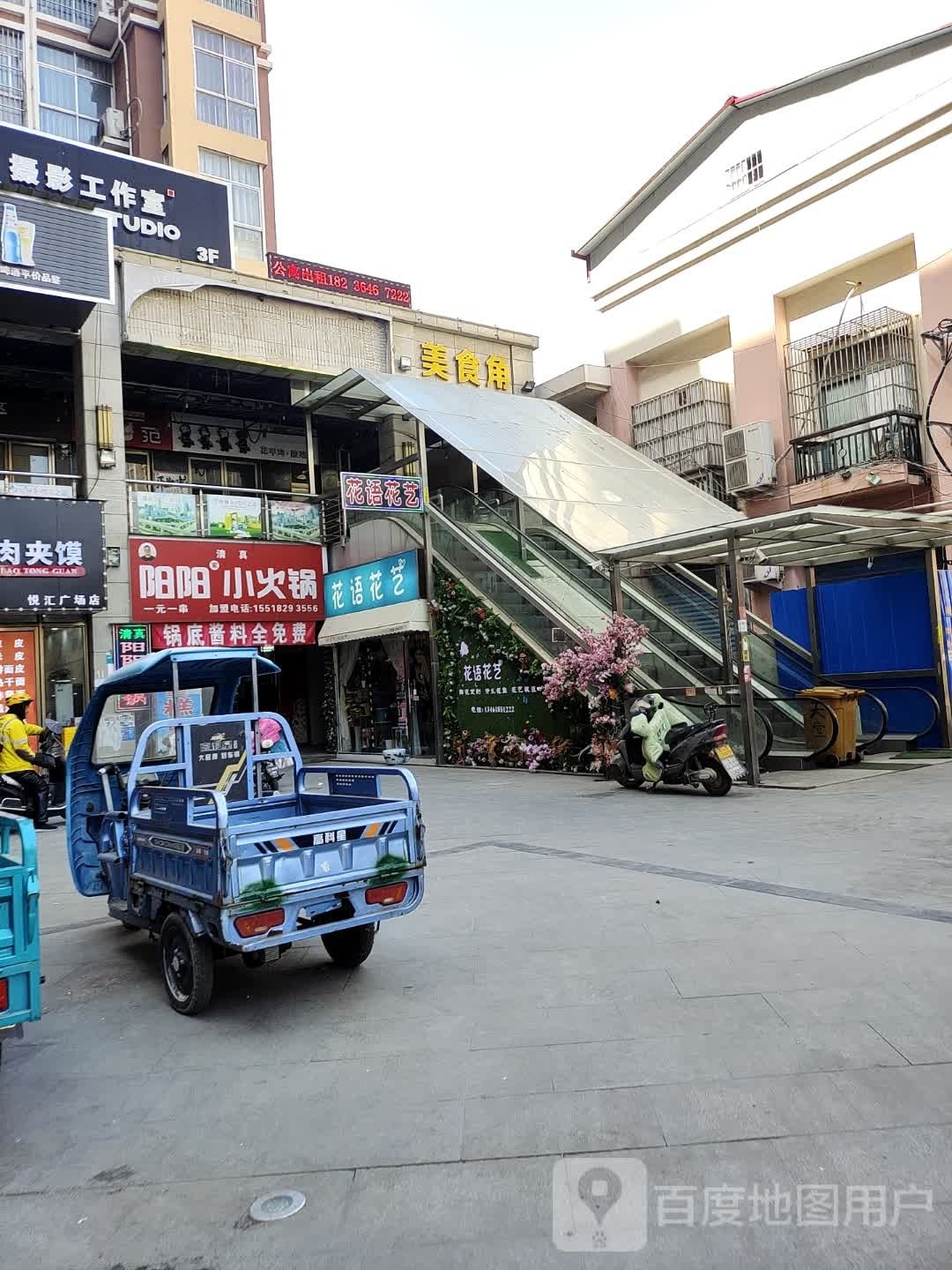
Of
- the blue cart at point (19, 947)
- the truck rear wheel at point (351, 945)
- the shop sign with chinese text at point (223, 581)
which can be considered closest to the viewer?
the blue cart at point (19, 947)

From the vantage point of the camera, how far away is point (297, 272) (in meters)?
21.1

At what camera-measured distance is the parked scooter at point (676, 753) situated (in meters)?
10.6

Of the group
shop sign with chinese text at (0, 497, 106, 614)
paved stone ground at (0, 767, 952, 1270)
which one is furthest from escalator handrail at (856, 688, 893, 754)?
shop sign with chinese text at (0, 497, 106, 614)

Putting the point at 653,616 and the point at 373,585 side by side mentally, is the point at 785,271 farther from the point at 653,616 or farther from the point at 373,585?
the point at 373,585

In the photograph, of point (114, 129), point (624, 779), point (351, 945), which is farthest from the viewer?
point (114, 129)

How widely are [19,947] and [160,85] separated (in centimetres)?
2818

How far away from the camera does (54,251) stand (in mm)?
15727

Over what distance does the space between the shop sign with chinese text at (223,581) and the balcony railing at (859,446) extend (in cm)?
961

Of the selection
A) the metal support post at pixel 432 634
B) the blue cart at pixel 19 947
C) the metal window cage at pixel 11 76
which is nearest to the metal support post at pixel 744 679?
the metal support post at pixel 432 634

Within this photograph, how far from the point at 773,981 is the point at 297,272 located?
20.0m

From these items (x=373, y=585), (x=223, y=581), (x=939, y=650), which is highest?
(x=223, y=581)

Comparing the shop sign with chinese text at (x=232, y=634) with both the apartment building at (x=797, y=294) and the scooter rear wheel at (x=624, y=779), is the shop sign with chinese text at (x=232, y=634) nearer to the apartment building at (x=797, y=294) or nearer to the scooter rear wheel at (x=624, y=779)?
the apartment building at (x=797, y=294)

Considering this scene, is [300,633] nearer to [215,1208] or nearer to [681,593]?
[681,593]

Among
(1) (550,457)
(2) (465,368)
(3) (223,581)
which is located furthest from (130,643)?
(2) (465,368)
